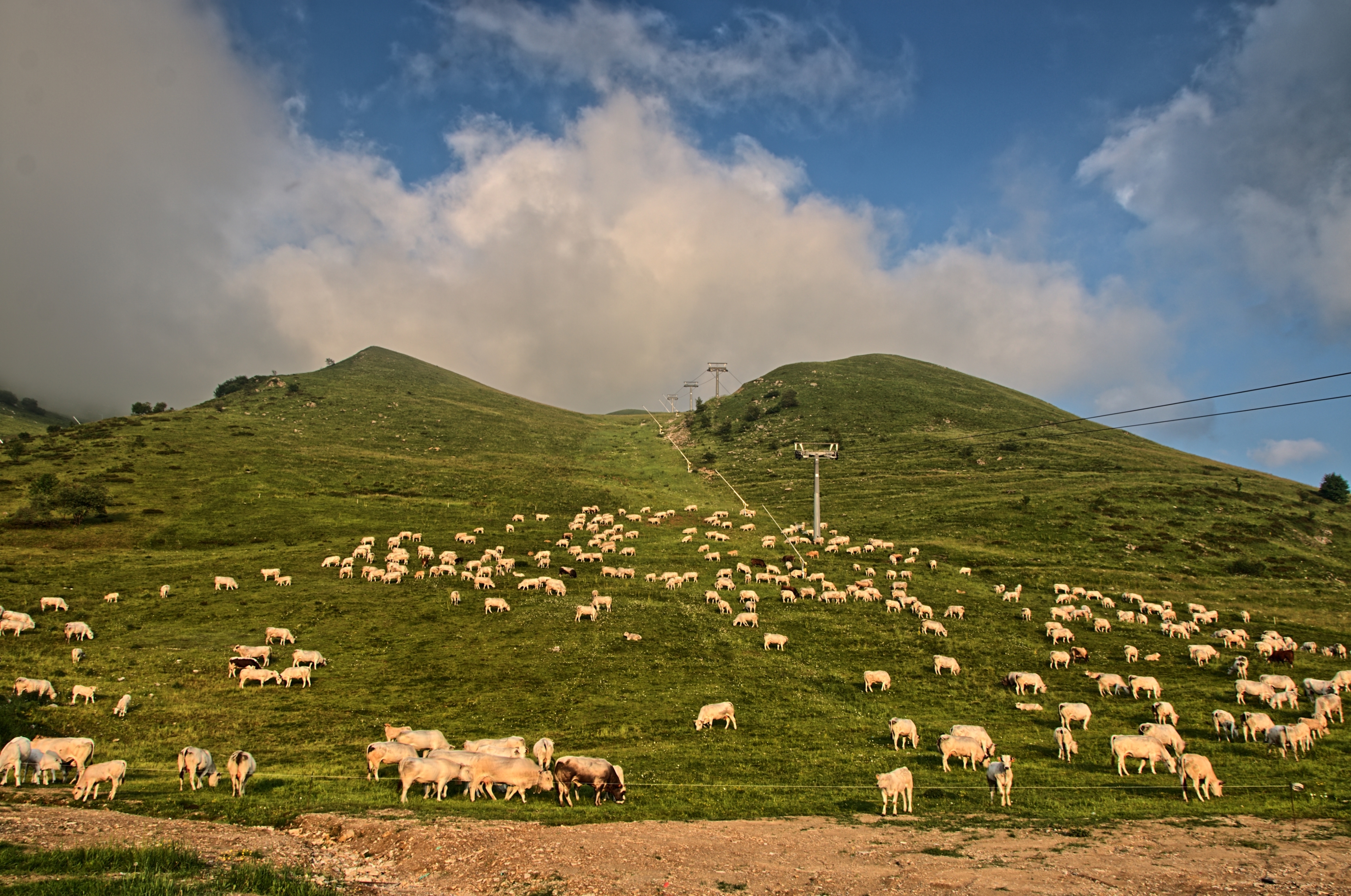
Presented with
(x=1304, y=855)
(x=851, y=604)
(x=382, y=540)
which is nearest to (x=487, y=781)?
(x=1304, y=855)

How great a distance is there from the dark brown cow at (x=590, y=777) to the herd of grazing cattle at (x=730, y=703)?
0.12 ft

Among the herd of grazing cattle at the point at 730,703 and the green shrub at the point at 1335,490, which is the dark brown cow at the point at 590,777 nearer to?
the herd of grazing cattle at the point at 730,703

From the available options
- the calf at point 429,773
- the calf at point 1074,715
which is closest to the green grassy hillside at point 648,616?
the calf at point 429,773

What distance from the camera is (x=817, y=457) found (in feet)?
264

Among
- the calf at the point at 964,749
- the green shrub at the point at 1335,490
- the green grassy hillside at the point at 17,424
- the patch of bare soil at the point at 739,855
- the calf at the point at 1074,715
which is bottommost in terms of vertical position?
the patch of bare soil at the point at 739,855

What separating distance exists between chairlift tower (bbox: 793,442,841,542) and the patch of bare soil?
2100 inches

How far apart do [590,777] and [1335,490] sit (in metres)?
108

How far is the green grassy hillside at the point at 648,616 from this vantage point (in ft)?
70.2

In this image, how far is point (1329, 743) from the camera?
79.2 ft

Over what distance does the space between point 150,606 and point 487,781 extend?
3485 cm

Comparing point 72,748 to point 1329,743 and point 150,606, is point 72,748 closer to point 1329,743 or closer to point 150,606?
point 150,606

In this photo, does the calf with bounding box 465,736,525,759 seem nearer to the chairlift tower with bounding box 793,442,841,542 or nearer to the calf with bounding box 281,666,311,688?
the calf with bounding box 281,666,311,688

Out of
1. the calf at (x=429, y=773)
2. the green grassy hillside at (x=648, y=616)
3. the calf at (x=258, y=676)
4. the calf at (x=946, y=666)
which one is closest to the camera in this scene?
the calf at (x=429, y=773)

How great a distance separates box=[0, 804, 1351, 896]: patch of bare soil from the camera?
12969 mm
